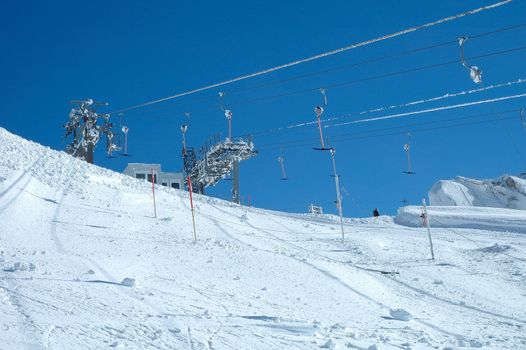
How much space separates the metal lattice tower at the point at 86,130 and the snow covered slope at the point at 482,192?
2793 cm

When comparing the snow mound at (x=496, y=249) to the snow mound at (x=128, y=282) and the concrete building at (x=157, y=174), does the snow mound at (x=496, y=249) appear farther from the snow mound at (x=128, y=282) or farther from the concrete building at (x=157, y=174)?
the concrete building at (x=157, y=174)

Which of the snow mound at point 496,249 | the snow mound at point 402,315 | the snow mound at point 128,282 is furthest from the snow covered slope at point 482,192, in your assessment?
the snow mound at point 128,282

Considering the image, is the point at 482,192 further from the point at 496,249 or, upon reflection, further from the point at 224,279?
the point at 224,279

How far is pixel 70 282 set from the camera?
845 centimetres

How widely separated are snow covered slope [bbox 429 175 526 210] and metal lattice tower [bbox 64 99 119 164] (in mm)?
27933

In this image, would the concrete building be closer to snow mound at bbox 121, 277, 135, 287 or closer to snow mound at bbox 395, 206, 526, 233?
snow mound at bbox 395, 206, 526, 233

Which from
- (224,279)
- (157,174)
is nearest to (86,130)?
(157,174)

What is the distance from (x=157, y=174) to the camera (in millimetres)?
55750

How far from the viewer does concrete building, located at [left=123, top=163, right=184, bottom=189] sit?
5600 centimetres

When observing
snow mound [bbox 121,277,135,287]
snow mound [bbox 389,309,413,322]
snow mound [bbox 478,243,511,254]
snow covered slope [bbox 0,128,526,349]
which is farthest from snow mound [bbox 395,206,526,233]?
snow mound [bbox 121,277,135,287]

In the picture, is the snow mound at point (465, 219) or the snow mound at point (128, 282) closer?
the snow mound at point (128, 282)

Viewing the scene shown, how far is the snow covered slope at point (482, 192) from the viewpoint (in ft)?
148

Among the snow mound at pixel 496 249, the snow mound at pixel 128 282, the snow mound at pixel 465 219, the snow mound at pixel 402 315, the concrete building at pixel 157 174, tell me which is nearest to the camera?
the snow mound at pixel 402 315

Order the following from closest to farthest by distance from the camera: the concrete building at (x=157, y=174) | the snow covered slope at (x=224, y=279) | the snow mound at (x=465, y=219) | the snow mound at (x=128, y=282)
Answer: the snow covered slope at (x=224, y=279), the snow mound at (x=128, y=282), the snow mound at (x=465, y=219), the concrete building at (x=157, y=174)
